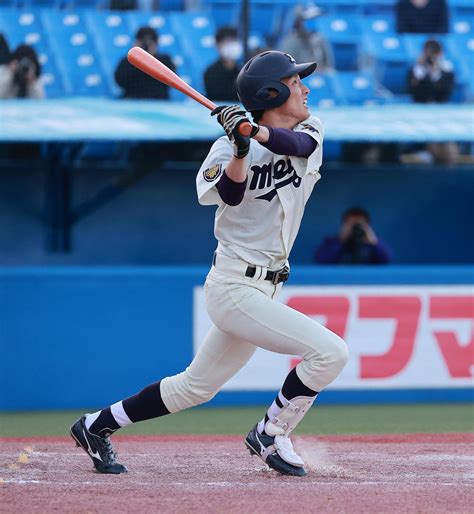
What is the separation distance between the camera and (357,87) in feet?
36.6

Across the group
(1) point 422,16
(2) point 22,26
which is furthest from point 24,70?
(1) point 422,16

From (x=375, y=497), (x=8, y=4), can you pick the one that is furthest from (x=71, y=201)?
(x=375, y=497)

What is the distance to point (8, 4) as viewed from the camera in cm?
1071

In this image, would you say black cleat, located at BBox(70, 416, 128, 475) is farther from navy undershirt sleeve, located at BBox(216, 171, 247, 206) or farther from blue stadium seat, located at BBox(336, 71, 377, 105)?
blue stadium seat, located at BBox(336, 71, 377, 105)

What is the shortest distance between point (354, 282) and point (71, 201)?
124 inches

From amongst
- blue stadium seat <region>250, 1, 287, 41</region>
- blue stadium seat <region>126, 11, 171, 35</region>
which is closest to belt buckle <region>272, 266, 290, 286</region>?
blue stadium seat <region>126, 11, 171, 35</region>

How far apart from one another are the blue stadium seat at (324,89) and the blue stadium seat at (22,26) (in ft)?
8.56

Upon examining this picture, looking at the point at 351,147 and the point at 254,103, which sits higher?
the point at 254,103

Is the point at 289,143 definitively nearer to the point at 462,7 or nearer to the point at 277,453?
the point at 277,453

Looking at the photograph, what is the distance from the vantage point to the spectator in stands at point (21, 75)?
9477mm

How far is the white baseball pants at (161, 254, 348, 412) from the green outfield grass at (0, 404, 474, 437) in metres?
2.24

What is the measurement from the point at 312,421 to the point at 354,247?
7.28 feet

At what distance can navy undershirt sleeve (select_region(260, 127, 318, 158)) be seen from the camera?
4.32m

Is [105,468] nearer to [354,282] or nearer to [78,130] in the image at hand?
[354,282]
